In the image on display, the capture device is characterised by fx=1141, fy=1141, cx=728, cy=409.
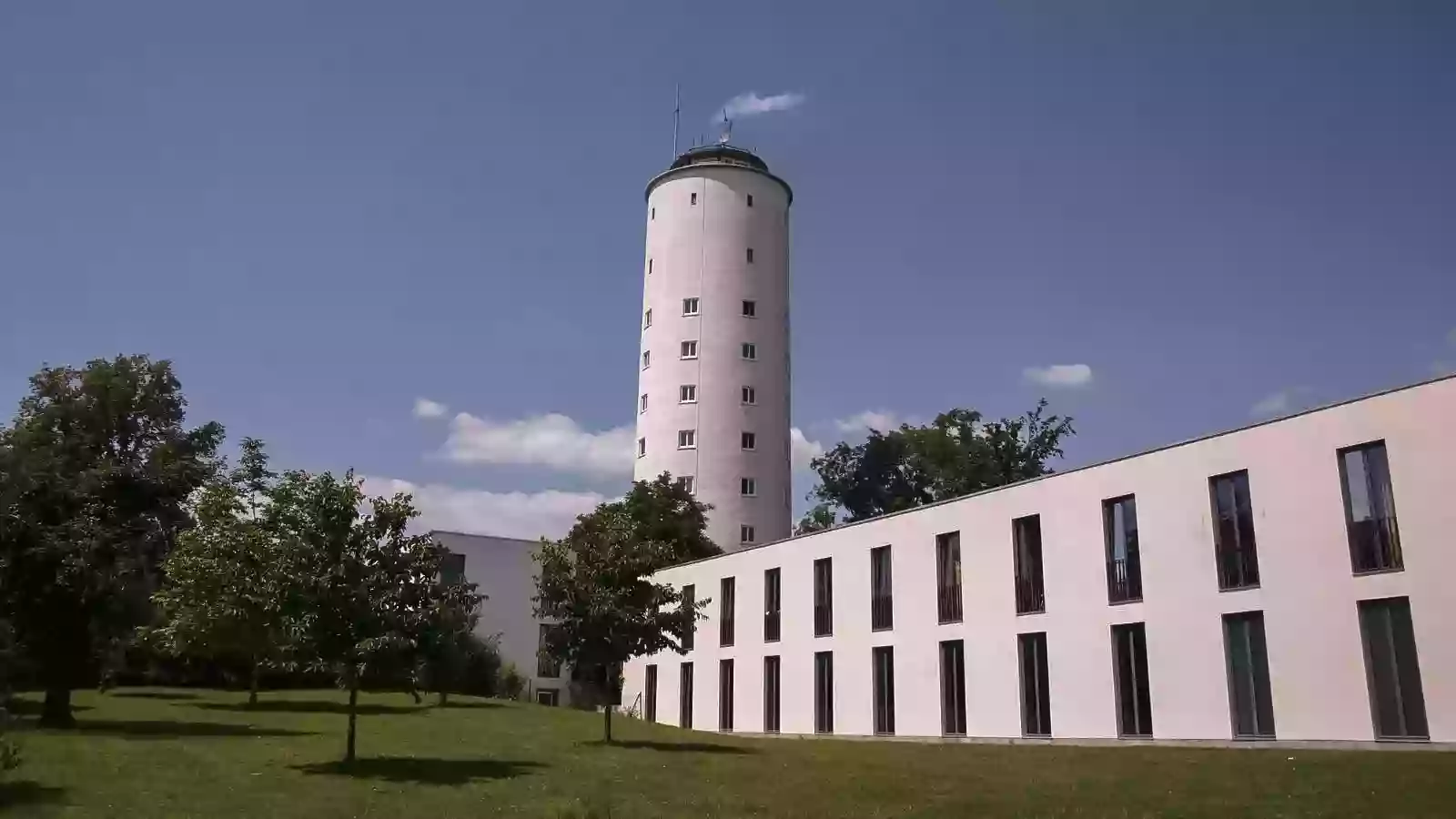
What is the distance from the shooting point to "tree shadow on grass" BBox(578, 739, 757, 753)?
25.5 m

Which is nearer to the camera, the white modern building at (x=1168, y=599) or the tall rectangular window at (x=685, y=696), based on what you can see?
the white modern building at (x=1168, y=599)

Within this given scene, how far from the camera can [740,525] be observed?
59.8 m

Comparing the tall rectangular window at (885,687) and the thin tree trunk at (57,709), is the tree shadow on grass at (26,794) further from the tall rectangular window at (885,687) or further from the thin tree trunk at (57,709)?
the tall rectangular window at (885,687)

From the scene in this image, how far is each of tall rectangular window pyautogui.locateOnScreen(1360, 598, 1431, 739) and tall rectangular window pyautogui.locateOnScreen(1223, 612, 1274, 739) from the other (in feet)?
7.07

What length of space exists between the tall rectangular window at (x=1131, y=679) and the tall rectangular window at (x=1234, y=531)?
8.80ft

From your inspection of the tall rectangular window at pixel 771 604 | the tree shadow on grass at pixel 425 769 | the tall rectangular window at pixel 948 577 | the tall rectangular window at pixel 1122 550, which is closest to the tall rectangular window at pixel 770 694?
the tall rectangular window at pixel 771 604

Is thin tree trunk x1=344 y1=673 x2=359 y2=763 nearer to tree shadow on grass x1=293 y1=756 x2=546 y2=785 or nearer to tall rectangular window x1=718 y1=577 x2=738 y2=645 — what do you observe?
tree shadow on grass x1=293 y1=756 x2=546 y2=785

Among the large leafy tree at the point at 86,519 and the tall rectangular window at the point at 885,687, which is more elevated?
the large leafy tree at the point at 86,519

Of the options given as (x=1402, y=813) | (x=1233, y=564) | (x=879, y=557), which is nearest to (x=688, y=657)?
(x=879, y=557)

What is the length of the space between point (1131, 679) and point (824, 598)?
12.3 meters

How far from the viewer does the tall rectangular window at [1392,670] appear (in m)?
22.2

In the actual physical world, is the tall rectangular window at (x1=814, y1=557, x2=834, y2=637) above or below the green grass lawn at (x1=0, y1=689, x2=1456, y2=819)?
above

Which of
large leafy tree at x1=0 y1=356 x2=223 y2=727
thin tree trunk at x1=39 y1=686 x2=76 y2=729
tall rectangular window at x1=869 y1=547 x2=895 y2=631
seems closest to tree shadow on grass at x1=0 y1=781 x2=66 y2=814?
large leafy tree at x1=0 y1=356 x2=223 y2=727

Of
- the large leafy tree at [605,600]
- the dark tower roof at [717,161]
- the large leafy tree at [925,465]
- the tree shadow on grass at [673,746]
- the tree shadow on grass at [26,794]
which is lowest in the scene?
the tree shadow on grass at [26,794]
